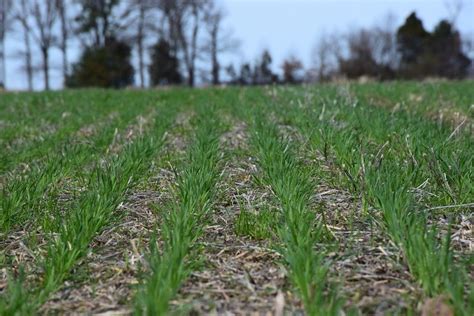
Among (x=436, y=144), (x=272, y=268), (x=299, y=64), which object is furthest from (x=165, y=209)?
(x=299, y=64)

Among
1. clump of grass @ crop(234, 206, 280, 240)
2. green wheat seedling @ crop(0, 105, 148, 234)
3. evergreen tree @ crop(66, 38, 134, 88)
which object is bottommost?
clump of grass @ crop(234, 206, 280, 240)

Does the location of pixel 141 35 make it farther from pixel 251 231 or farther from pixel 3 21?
pixel 251 231

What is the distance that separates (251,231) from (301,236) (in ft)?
1.39

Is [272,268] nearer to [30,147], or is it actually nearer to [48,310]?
[48,310]

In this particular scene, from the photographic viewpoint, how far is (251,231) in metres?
2.25

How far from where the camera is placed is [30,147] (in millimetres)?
4816

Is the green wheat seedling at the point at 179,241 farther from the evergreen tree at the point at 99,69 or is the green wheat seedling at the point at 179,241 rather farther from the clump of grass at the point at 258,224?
the evergreen tree at the point at 99,69

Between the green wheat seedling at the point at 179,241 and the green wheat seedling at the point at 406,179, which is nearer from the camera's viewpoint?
the green wheat seedling at the point at 179,241

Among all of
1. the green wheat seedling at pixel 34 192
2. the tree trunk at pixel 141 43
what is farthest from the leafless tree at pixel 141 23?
the green wheat seedling at pixel 34 192

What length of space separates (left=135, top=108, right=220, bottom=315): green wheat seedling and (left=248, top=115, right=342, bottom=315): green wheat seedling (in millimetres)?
382

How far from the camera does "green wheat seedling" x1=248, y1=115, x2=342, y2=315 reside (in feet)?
4.85

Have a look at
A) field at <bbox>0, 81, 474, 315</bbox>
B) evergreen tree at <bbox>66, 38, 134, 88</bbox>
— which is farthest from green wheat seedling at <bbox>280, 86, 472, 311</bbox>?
evergreen tree at <bbox>66, 38, 134, 88</bbox>

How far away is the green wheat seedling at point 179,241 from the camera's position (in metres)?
1.47

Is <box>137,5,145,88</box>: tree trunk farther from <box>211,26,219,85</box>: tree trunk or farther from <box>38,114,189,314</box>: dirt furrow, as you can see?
<box>38,114,189,314</box>: dirt furrow
